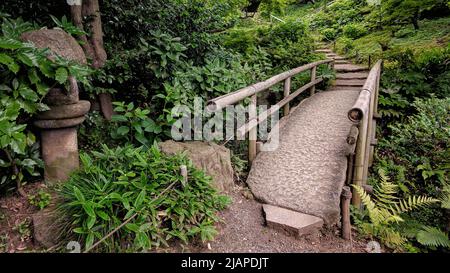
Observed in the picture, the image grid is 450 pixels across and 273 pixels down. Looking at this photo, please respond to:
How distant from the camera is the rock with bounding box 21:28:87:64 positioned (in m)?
3.12

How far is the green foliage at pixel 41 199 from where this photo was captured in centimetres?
282

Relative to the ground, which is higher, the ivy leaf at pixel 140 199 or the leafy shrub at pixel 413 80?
the leafy shrub at pixel 413 80

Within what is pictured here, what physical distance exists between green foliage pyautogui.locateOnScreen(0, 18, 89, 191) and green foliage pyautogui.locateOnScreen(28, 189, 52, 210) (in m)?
0.22

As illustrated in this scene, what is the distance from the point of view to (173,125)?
11.6 ft

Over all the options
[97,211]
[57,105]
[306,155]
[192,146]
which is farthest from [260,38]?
[97,211]

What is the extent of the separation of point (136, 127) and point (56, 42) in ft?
4.20

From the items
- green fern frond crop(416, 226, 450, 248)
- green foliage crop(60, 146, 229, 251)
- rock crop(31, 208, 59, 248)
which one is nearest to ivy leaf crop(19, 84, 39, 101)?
green foliage crop(60, 146, 229, 251)

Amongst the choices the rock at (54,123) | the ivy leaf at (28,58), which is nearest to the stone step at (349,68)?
the rock at (54,123)

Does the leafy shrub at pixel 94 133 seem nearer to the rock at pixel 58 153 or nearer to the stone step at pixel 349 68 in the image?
the rock at pixel 58 153

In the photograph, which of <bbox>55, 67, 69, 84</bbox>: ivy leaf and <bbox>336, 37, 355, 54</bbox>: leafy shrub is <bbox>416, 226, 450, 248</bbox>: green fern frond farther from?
<bbox>336, 37, 355, 54</bbox>: leafy shrub

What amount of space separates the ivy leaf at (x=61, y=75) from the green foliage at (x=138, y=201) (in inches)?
30.5

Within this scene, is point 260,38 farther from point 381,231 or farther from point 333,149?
point 381,231
